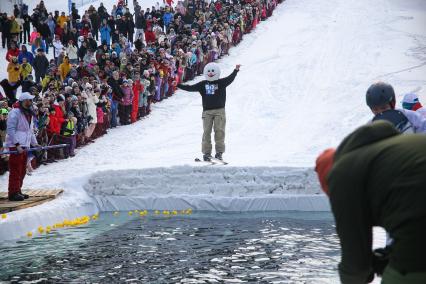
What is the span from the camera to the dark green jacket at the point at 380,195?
2814mm

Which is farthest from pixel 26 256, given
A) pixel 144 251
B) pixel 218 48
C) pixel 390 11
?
pixel 390 11

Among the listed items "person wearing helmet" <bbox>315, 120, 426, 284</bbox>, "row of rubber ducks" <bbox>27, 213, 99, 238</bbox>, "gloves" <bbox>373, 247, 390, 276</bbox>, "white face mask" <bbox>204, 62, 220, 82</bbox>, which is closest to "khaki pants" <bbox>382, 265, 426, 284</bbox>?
"person wearing helmet" <bbox>315, 120, 426, 284</bbox>

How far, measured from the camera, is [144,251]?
31.9 feet

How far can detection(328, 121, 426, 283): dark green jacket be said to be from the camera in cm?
281

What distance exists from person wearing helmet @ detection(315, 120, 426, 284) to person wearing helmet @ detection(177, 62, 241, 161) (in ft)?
37.7

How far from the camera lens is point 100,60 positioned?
866 inches

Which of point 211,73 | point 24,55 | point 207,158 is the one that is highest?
point 24,55

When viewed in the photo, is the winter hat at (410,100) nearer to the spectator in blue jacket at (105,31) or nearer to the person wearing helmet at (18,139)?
the person wearing helmet at (18,139)

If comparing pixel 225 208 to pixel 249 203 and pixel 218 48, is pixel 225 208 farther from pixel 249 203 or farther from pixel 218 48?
pixel 218 48

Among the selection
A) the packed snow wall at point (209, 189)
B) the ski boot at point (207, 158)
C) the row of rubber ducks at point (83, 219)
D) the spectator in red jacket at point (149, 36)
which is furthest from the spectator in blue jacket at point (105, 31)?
the row of rubber ducks at point (83, 219)

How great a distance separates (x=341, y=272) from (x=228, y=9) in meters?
31.3

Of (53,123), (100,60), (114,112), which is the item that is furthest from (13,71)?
(53,123)

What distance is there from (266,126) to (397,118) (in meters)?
14.8

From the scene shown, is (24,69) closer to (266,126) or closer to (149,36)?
(266,126)
